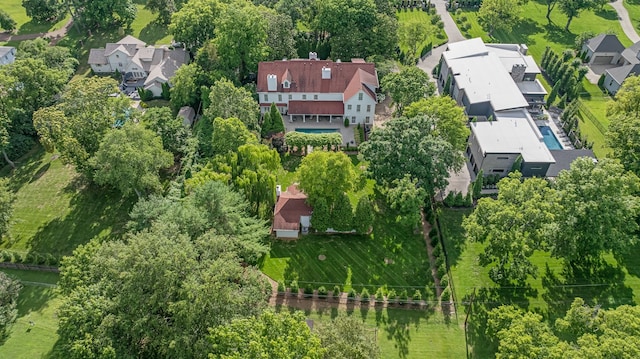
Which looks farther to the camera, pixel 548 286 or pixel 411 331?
pixel 548 286

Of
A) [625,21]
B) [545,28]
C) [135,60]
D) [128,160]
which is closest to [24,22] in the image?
[135,60]

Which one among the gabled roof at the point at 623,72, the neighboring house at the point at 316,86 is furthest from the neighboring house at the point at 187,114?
the gabled roof at the point at 623,72

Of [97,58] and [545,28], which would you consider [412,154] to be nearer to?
[97,58]

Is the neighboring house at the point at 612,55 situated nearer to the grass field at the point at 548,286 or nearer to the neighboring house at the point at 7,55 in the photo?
the grass field at the point at 548,286

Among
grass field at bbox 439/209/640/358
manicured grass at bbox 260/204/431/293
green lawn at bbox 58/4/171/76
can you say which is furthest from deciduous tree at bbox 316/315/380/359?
green lawn at bbox 58/4/171/76

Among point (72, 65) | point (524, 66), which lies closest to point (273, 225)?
point (524, 66)

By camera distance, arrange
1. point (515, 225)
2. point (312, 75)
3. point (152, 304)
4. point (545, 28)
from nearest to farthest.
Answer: point (152, 304) < point (515, 225) < point (312, 75) < point (545, 28)

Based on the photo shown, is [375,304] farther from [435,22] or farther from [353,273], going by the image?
[435,22]
